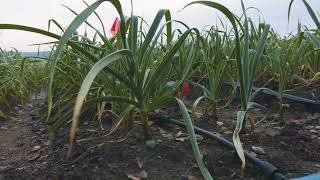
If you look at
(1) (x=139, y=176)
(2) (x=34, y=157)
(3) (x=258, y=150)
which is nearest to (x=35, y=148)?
(2) (x=34, y=157)

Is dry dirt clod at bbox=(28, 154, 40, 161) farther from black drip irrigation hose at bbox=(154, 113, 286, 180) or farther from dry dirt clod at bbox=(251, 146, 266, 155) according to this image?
dry dirt clod at bbox=(251, 146, 266, 155)

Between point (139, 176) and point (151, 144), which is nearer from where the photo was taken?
point (139, 176)

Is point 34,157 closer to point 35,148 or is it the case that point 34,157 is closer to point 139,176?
point 35,148

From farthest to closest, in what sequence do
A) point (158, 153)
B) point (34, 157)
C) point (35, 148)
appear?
point (35, 148)
point (34, 157)
point (158, 153)

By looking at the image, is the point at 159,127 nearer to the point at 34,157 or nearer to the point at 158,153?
the point at 158,153

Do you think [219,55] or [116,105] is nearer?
[116,105]

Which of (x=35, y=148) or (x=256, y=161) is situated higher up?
(x=256, y=161)

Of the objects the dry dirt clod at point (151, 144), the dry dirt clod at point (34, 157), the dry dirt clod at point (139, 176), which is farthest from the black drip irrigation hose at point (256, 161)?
→ the dry dirt clod at point (34, 157)

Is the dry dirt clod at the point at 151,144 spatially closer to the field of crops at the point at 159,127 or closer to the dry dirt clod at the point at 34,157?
the field of crops at the point at 159,127

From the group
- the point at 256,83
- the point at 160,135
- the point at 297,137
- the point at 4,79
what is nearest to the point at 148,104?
the point at 160,135

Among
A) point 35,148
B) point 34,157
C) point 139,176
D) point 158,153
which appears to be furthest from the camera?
point 35,148

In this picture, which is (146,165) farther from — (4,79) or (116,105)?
(4,79)

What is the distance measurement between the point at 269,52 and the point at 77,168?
1486 millimetres

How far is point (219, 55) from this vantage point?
225 cm
